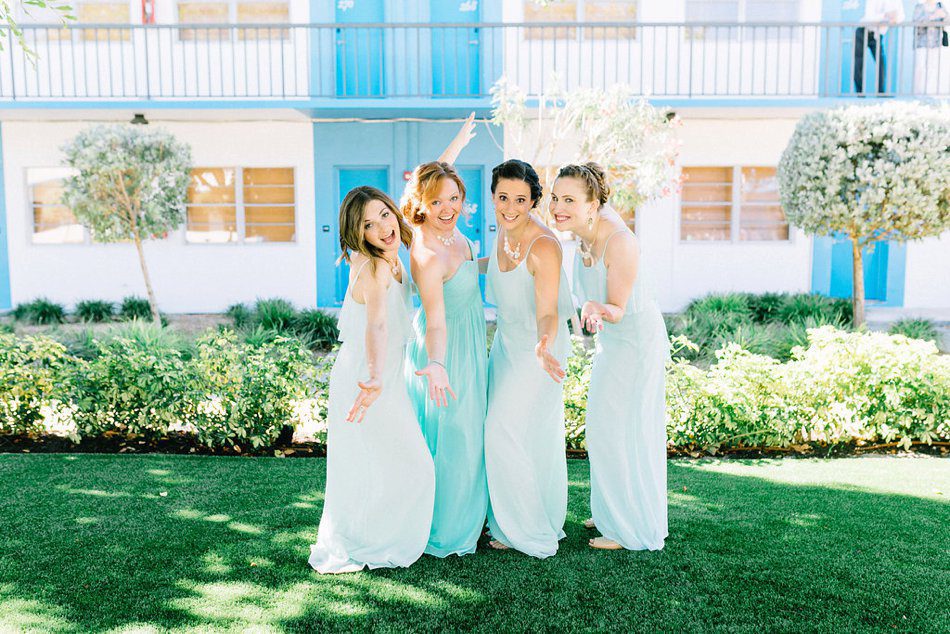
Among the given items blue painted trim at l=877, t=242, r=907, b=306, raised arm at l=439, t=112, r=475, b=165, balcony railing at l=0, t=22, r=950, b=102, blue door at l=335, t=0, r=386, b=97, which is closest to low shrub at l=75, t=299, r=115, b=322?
balcony railing at l=0, t=22, r=950, b=102

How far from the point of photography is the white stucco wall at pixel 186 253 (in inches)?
530

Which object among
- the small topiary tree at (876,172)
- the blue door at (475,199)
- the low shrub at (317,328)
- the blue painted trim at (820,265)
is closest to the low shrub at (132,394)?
the low shrub at (317,328)

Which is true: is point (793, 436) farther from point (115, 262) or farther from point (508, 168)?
point (115, 262)

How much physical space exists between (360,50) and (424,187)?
34.1ft

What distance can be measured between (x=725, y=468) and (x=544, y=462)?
2.12 metres

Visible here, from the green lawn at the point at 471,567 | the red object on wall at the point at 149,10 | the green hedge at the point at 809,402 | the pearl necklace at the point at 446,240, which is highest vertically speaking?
the red object on wall at the point at 149,10

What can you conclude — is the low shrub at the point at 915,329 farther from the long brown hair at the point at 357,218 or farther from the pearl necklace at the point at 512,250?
the long brown hair at the point at 357,218

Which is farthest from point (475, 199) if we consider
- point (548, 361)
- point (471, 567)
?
point (471, 567)

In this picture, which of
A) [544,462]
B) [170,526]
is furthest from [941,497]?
[170,526]

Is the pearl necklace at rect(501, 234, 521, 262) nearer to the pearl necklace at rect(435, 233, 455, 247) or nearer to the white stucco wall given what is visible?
the pearl necklace at rect(435, 233, 455, 247)

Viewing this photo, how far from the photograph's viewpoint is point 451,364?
3.84 m

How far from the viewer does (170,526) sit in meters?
4.28

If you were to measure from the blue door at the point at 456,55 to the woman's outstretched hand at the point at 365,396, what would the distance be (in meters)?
10.4

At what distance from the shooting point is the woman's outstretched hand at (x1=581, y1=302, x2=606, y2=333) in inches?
134
